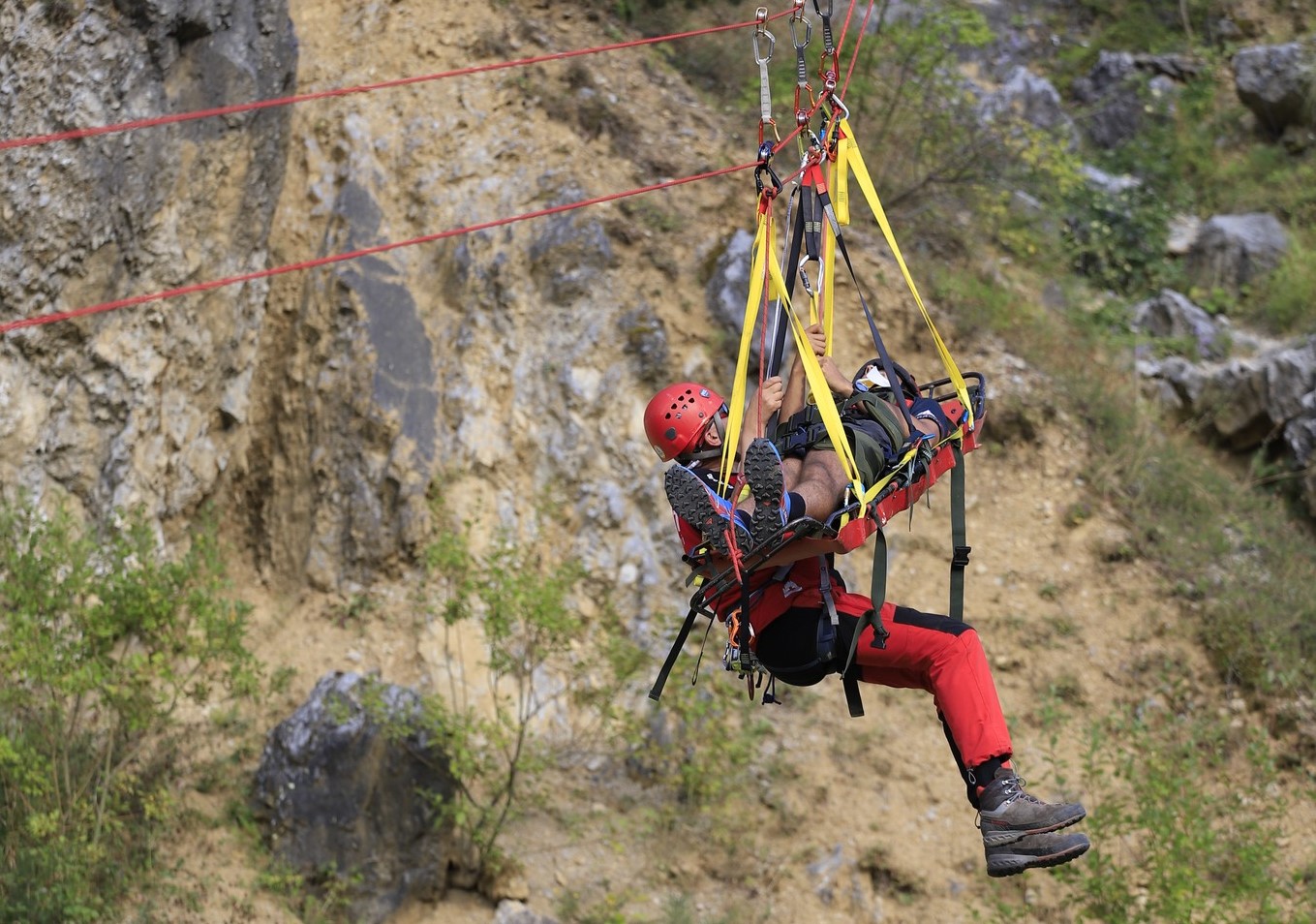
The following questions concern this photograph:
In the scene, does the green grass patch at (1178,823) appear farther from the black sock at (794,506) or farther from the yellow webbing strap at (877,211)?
the black sock at (794,506)

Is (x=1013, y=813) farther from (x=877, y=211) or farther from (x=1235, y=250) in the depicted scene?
(x=1235, y=250)

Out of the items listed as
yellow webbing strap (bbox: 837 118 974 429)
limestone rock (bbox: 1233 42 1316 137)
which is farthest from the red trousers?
limestone rock (bbox: 1233 42 1316 137)

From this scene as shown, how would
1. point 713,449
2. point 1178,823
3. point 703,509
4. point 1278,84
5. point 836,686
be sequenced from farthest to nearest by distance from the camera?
point 1278,84, point 836,686, point 1178,823, point 713,449, point 703,509

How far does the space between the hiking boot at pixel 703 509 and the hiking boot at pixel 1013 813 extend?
116cm

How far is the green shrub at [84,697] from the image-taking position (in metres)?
6.77

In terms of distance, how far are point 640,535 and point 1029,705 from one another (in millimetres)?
2907

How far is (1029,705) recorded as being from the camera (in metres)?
9.16

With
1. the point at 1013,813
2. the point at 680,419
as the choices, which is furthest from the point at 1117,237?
the point at 1013,813

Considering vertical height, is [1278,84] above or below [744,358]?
below

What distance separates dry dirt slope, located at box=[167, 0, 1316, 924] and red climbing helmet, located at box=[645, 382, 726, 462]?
392 centimetres

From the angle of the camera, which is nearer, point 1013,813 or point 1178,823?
point 1013,813

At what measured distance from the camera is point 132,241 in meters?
9.23

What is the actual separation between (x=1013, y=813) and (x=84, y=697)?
5.66m

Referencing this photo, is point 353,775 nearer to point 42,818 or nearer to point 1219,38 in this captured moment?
point 42,818
